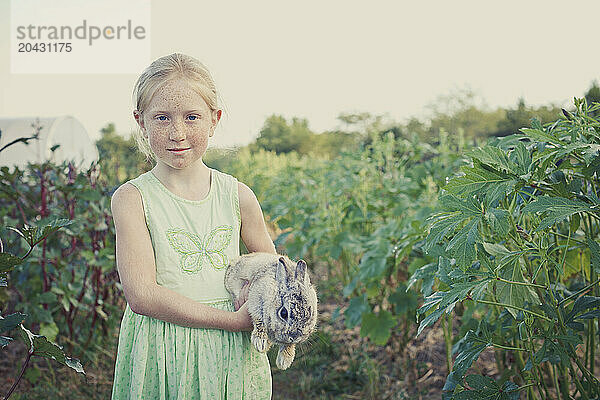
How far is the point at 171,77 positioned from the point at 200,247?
0.46 metres

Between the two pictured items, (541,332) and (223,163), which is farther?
(223,163)

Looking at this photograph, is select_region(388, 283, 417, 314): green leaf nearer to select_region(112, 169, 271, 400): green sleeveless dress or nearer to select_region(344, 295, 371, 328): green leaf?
select_region(344, 295, 371, 328): green leaf

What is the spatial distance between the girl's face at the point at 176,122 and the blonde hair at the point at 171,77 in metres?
0.02

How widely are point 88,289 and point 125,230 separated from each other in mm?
2624

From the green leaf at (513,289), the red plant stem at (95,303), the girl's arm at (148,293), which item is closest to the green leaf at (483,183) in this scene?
the green leaf at (513,289)

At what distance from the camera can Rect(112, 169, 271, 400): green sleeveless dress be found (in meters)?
1.58

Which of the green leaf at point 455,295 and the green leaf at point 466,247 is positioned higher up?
the green leaf at point 466,247

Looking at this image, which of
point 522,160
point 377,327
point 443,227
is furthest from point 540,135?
point 377,327

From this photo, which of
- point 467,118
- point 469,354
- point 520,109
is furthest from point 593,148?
point 467,118

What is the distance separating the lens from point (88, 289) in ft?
12.9

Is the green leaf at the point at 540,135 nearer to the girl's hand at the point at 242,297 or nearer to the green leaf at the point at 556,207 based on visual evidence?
the green leaf at the point at 556,207

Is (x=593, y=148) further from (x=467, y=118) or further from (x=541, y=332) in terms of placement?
(x=467, y=118)

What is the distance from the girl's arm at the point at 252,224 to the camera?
5.77 feet

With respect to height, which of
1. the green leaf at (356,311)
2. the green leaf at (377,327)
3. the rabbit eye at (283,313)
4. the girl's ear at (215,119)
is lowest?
the green leaf at (377,327)
